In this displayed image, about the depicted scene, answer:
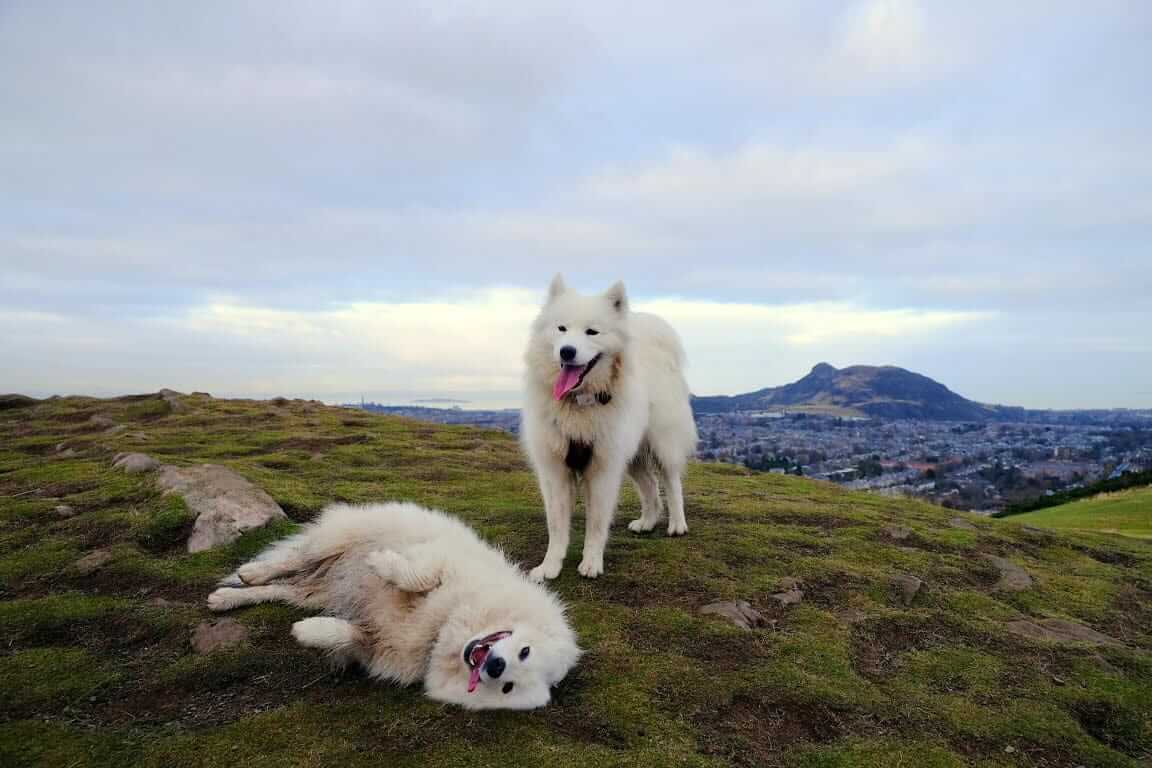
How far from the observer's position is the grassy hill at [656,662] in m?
3.37

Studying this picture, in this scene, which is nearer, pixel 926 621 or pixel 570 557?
pixel 926 621

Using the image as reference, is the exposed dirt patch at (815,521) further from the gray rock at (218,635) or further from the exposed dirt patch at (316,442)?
the exposed dirt patch at (316,442)

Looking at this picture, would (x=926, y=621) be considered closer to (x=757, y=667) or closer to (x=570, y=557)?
(x=757, y=667)

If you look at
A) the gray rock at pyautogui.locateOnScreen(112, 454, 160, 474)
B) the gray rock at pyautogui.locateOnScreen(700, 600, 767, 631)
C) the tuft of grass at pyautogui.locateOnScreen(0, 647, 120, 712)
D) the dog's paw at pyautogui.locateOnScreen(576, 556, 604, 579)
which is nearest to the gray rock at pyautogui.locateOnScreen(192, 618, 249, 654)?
the tuft of grass at pyautogui.locateOnScreen(0, 647, 120, 712)

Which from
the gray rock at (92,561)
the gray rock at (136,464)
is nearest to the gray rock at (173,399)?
the gray rock at (136,464)

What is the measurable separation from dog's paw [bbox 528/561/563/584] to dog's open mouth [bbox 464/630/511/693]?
73.7 inches

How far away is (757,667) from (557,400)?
3.00 m

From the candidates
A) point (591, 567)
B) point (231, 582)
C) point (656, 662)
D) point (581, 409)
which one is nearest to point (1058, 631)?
point (656, 662)

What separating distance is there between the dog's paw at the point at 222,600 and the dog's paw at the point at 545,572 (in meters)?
2.52

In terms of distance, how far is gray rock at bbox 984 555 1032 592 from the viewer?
668cm

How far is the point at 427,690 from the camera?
154 inches

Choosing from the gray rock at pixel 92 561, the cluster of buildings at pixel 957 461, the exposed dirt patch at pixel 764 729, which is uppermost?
the gray rock at pixel 92 561

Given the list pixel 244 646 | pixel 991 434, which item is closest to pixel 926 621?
pixel 244 646

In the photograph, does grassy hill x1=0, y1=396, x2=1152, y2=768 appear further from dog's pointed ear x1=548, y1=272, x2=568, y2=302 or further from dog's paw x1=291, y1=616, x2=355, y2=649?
dog's pointed ear x1=548, y1=272, x2=568, y2=302
